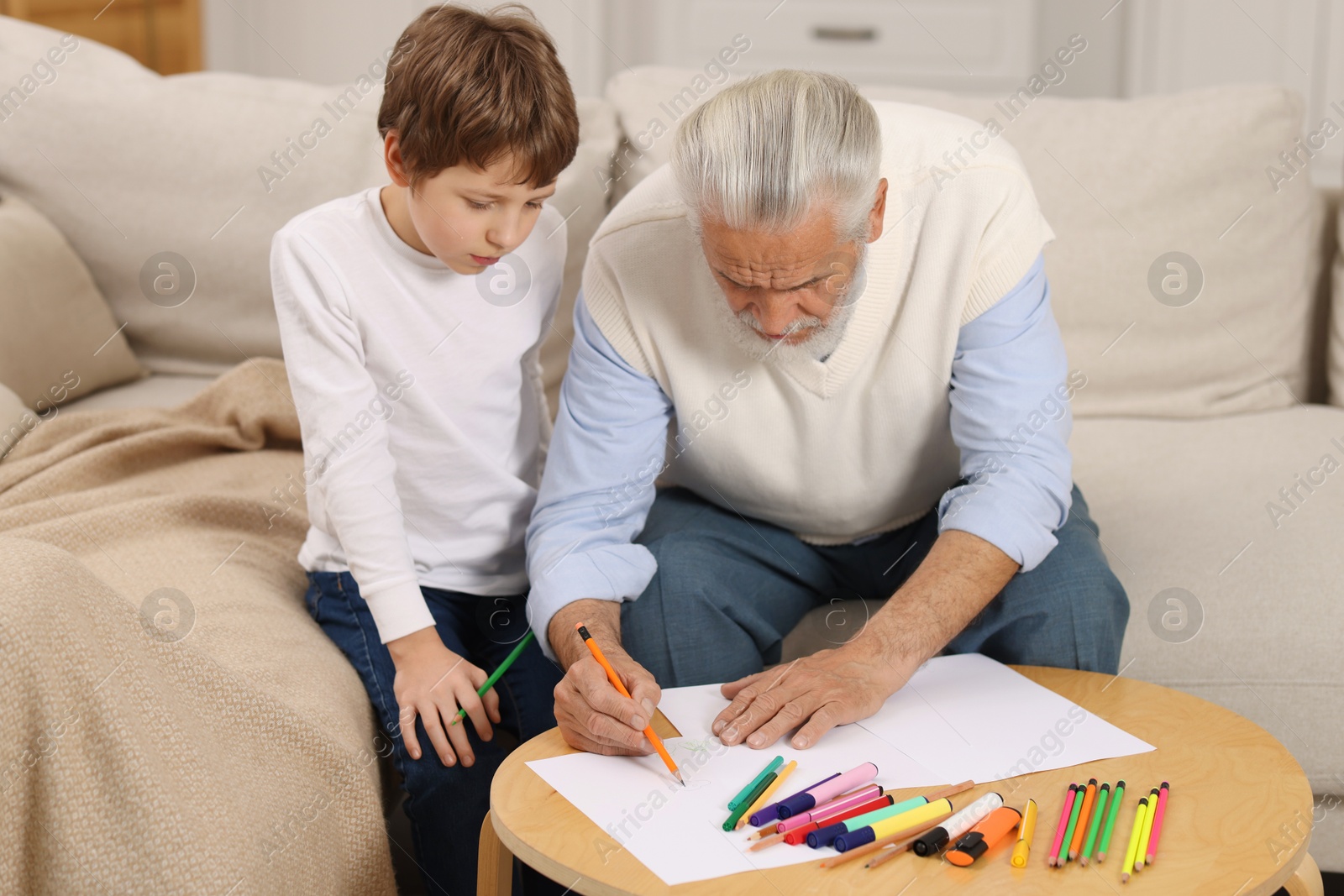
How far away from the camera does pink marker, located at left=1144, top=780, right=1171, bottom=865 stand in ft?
2.48

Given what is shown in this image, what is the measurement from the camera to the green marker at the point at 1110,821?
76cm

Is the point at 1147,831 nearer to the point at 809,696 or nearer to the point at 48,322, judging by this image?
the point at 809,696

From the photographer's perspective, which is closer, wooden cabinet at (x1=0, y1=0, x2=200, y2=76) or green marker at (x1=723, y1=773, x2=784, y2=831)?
green marker at (x1=723, y1=773, x2=784, y2=831)

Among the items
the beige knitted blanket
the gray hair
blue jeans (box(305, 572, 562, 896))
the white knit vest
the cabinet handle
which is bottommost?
blue jeans (box(305, 572, 562, 896))

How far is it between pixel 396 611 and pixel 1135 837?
68 cm

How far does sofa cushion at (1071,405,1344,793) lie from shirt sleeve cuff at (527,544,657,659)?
0.56 metres

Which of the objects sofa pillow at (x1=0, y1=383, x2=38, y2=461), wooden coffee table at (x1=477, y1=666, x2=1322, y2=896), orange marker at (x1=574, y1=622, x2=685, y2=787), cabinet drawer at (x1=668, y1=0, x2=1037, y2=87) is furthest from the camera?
cabinet drawer at (x1=668, y1=0, x2=1037, y2=87)

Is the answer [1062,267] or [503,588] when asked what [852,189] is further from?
[1062,267]

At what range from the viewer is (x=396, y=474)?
4.06 feet

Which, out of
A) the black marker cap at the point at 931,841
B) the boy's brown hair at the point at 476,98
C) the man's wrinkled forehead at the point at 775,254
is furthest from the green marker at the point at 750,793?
the boy's brown hair at the point at 476,98

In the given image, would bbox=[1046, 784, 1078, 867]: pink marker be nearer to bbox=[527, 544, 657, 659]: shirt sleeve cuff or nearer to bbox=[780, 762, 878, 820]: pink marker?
bbox=[780, 762, 878, 820]: pink marker

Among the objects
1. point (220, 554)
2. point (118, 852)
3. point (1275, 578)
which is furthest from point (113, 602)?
point (1275, 578)

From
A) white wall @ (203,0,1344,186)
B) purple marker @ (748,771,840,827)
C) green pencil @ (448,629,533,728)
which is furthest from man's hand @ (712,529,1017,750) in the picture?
white wall @ (203,0,1344,186)

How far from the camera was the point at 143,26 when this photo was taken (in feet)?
9.34
